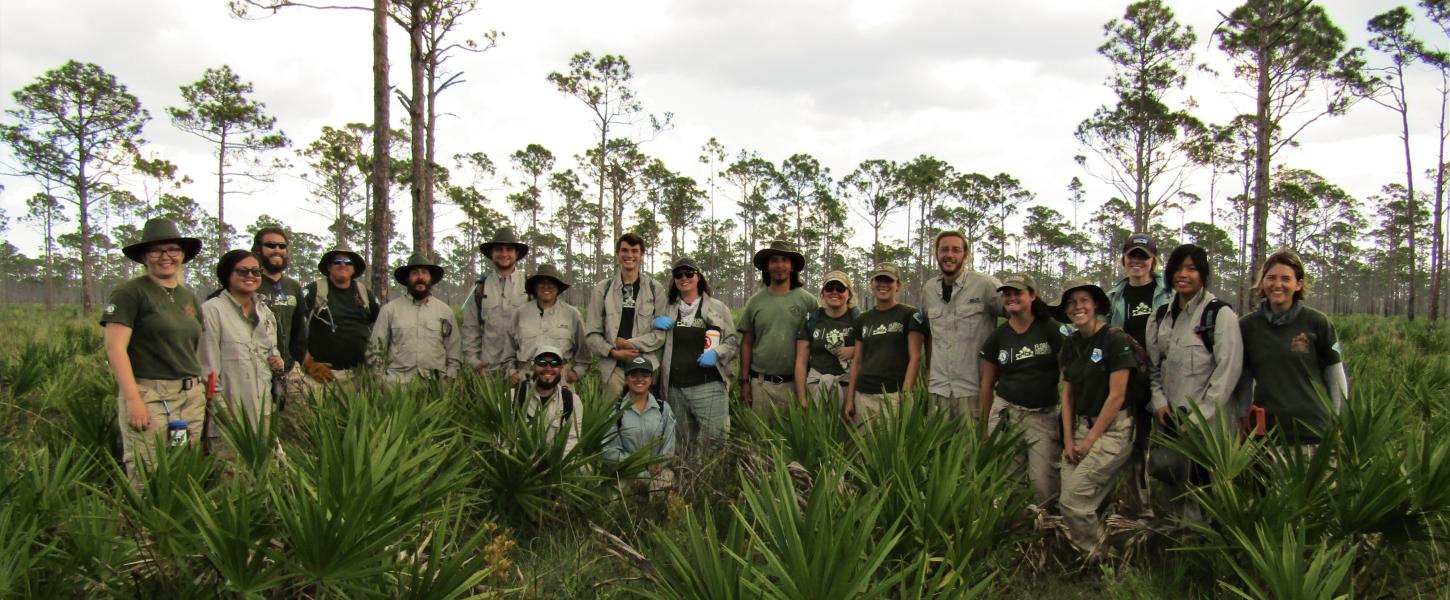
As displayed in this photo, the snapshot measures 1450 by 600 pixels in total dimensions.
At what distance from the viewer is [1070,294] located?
14.4ft

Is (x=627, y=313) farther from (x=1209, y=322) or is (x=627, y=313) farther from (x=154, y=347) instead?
(x=1209, y=322)

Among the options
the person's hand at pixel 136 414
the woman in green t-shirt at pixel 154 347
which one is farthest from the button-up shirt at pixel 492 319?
the person's hand at pixel 136 414

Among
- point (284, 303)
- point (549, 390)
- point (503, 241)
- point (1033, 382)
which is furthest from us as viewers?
point (503, 241)

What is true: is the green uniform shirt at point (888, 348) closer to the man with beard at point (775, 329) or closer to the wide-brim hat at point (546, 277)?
the man with beard at point (775, 329)

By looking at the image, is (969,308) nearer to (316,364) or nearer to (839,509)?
(839,509)

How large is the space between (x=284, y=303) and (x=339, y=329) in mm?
483

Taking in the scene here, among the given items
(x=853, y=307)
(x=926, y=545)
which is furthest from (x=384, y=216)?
(x=926, y=545)

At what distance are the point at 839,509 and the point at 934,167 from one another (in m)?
46.0

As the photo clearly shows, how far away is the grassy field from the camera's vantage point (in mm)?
2592

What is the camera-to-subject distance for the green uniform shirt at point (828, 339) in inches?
222

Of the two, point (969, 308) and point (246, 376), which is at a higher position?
point (969, 308)

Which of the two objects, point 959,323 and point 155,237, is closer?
point 155,237

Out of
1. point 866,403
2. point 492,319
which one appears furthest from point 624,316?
point 866,403

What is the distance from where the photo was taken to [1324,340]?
387 centimetres
